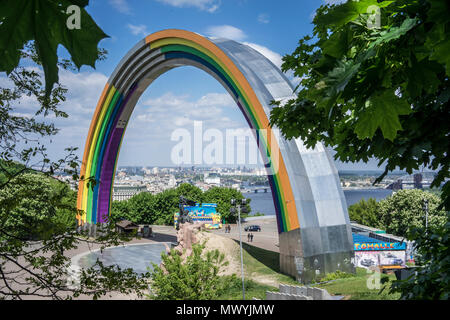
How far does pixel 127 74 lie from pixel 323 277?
842 inches

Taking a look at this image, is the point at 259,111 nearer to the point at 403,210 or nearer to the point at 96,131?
the point at 96,131

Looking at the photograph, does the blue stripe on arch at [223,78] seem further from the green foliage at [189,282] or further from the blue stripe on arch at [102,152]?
the green foliage at [189,282]

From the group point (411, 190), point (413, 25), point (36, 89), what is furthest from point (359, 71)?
point (411, 190)

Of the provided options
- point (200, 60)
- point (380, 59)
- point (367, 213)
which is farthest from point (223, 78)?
point (367, 213)

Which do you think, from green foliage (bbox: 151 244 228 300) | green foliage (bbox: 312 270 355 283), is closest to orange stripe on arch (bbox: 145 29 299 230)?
green foliage (bbox: 312 270 355 283)

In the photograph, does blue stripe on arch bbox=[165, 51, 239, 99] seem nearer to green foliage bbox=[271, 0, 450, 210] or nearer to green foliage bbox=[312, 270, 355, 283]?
green foliage bbox=[312, 270, 355, 283]

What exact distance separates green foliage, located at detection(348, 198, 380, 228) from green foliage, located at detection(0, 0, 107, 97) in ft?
127

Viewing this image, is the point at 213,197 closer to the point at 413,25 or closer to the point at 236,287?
the point at 236,287

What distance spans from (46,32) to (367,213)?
43.0 metres

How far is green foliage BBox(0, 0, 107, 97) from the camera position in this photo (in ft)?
3.57

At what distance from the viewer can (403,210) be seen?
108 ft

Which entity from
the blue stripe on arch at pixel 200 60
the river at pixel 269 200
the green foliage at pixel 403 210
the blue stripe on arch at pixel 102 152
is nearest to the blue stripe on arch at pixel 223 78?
the blue stripe on arch at pixel 200 60

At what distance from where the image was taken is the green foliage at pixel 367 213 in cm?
3734
